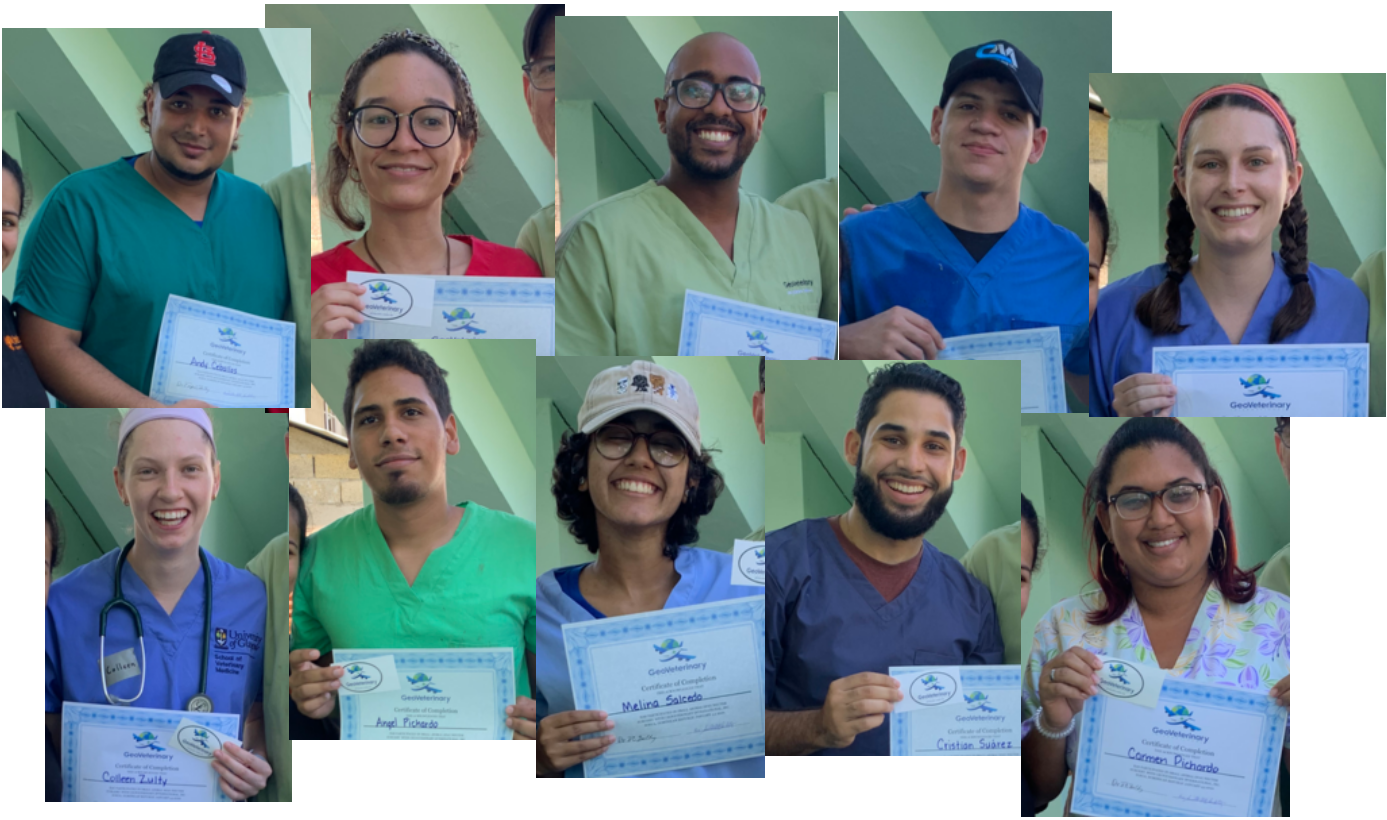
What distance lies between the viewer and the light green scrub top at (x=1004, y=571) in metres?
4.75

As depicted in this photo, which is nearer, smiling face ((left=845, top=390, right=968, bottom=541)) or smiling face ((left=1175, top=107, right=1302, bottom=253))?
smiling face ((left=845, top=390, right=968, bottom=541))

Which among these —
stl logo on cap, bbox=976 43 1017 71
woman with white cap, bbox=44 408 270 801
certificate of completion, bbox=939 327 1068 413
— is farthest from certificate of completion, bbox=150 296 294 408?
stl logo on cap, bbox=976 43 1017 71

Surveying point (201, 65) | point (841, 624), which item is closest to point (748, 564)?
point (841, 624)

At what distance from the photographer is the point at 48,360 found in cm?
476

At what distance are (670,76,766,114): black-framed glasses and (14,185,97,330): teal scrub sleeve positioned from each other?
199 centimetres

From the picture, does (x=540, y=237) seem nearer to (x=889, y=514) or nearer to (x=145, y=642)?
(x=889, y=514)

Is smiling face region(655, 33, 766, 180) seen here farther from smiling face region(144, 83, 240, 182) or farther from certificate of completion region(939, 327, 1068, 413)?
smiling face region(144, 83, 240, 182)

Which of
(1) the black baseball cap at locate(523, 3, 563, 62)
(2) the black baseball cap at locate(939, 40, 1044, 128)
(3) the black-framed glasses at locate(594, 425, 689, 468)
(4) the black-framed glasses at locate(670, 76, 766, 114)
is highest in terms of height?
(1) the black baseball cap at locate(523, 3, 563, 62)

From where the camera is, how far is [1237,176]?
486cm

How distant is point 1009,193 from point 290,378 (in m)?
2.53

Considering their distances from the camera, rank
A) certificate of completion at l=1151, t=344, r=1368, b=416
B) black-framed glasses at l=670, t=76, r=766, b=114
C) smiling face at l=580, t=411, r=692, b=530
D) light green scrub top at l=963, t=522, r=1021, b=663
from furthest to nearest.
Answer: certificate of completion at l=1151, t=344, r=1368, b=416
black-framed glasses at l=670, t=76, r=766, b=114
light green scrub top at l=963, t=522, r=1021, b=663
smiling face at l=580, t=411, r=692, b=530

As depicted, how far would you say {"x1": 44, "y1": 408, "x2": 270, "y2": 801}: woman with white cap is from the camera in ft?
15.3

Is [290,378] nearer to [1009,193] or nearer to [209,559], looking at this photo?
[209,559]

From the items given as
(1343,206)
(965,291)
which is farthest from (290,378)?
(1343,206)
